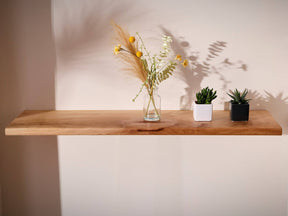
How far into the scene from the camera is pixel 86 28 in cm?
161

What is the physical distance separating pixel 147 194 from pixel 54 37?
0.88 m

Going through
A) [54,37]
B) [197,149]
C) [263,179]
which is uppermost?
[54,37]

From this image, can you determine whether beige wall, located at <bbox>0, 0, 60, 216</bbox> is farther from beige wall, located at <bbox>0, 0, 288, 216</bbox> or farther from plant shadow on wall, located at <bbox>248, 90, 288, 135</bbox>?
plant shadow on wall, located at <bbox>248, 90, 288, 135</bbox>

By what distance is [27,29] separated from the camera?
1.61 metres

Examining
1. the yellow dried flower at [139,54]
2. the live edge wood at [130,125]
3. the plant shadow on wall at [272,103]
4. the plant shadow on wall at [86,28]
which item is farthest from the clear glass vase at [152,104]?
the plant shadow on wall at [272,103]

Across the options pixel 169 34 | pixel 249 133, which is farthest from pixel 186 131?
pixel 169 34

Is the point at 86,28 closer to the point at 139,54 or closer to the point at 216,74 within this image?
the point at 139,54

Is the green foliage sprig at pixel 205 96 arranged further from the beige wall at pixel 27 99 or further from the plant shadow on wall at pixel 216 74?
the beige wall at pixel 27 99

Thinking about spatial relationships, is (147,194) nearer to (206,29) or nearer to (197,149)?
(197,149)

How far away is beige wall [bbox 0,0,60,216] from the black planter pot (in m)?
0.82

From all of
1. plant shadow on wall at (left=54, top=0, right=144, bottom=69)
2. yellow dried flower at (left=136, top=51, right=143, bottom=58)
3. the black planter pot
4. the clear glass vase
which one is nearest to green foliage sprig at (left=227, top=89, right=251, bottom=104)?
the black planter pot

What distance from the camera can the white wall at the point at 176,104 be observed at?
5.24 feet

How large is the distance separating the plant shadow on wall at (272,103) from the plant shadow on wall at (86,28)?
67cm

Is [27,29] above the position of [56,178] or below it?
above
